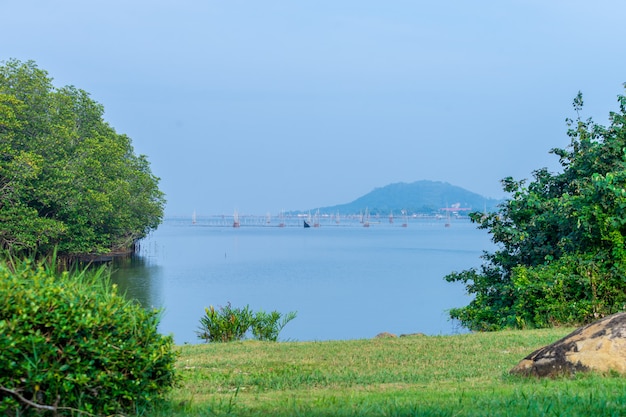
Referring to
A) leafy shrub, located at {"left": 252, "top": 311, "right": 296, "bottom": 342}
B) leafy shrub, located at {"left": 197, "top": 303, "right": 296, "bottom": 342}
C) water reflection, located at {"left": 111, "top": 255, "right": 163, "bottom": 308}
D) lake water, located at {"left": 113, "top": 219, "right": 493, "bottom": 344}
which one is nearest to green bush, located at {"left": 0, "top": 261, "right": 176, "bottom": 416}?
leafy shrub, located at {"left": 197, "top": 303, "right": 296, "bottom": 342}

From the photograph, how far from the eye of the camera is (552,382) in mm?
6598

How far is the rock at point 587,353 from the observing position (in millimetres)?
6906

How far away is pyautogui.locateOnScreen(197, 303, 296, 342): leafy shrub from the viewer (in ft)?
47.0

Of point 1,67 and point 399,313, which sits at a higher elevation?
point 1,67

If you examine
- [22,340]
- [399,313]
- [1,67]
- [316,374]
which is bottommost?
[399,313]

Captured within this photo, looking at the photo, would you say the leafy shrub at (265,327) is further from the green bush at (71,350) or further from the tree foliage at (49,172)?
the tree foliage at (49,172)

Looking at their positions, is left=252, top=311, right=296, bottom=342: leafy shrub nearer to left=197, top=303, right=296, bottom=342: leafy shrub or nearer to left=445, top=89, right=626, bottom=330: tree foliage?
left=197, top=303, right=296, bottom=342: leafy shrub

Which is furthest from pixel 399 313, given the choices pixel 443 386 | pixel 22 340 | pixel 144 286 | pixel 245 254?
pixel 245 254

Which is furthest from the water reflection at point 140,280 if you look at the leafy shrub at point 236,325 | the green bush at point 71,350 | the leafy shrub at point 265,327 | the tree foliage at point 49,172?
the green bush at point 71,350

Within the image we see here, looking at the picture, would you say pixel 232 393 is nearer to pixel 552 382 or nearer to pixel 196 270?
pixel 552 382

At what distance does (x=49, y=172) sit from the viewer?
102 ft

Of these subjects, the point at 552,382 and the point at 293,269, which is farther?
the point at 293,269

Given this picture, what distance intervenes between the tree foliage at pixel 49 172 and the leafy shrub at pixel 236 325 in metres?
13.4

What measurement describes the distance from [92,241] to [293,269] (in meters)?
19.8
